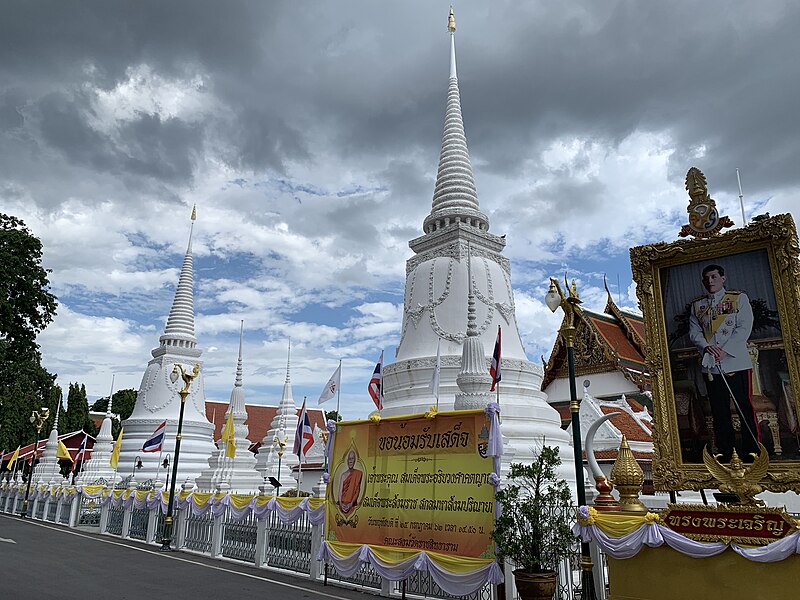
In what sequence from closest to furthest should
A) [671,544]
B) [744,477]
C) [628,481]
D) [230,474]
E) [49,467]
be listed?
[671,544]
[744,477]
[628,481]
[230,474]
[49,467]

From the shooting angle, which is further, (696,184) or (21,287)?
(21,287)

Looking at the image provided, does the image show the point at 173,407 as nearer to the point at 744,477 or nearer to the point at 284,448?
the point at 284,448

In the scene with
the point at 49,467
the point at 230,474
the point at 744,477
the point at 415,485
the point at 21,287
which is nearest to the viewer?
the point at 744,477

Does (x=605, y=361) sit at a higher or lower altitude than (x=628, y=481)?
higher

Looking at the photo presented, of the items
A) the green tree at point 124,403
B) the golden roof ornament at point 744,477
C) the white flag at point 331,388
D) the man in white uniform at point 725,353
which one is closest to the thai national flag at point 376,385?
the white flag at point 331,388

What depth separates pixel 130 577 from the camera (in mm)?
12227

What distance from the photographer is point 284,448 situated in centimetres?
3425

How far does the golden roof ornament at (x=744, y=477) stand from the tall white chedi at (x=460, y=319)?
8.54 m

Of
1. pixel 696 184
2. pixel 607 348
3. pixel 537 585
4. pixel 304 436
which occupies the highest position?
pixel 607 348

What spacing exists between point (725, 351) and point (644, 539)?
3860mm

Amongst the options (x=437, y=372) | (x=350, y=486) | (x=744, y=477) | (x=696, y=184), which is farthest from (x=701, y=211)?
(x=437, y=372)

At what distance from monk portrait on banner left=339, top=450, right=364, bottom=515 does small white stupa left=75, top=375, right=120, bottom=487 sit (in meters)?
27.4

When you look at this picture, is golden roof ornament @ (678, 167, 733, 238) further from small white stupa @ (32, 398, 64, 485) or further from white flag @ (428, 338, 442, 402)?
small white stupa @ (32, 398, 64, 485)

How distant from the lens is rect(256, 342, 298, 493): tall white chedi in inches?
1332
